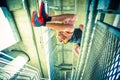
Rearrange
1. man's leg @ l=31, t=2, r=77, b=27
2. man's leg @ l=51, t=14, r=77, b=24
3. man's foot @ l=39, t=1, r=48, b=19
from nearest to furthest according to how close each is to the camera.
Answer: man's foot @ l=39, t=1, r=48, b=19 → man's leg @ l=31, t=2, r=77, b=27 → man's leg @ l=51, t=14, r=77, b=24

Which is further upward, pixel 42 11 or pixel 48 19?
pixel 42 11

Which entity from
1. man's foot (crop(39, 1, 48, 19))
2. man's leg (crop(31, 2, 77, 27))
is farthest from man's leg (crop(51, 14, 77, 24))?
man's foot (crop(39, 1, 48, 19))

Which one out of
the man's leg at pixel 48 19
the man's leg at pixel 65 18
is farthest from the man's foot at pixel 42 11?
the man's leg at pixel 65 18

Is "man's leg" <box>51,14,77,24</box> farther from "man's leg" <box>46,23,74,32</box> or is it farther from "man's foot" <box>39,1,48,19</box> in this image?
"man's foot" <box>39,1,48,19</box>

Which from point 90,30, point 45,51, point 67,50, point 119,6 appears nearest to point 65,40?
point 45,51

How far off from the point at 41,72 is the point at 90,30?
4.54 m

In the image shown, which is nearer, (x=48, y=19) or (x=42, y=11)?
(x=42, y=11)

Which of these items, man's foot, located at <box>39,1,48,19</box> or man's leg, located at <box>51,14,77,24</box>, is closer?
man's foot, located at <box>39,1,48,19</box>

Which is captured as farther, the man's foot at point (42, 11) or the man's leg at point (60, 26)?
the man's leg at point (60, 26)

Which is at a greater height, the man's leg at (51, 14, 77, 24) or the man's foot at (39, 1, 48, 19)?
the man's foot at (39, 1, 48, 19)

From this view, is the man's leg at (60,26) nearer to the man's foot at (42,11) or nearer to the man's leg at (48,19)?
the man's leg at (48,19)

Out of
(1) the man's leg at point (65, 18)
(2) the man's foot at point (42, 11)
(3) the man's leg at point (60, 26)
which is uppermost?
(2) the man's foot at point (42, 11)

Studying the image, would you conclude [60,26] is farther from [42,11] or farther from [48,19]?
[42,11]

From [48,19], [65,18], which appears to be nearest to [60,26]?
[65,18]
